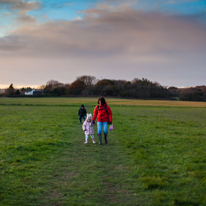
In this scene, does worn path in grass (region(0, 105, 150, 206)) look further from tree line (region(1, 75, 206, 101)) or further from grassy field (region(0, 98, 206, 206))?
tree line (region(1, 75, 206, 101))

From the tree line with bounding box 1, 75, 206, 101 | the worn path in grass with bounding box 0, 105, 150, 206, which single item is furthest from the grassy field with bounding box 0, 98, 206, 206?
the tree line with bounding box 1, 75, 206, 101

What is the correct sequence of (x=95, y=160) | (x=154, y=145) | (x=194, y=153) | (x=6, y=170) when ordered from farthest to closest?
1. (x=154, y=145)
2. (x=194, y=153)
3. (x=95, y=160)
4. (x=6, y=170)

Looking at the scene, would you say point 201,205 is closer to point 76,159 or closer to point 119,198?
point 119,198

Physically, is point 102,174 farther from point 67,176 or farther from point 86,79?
point 86,79

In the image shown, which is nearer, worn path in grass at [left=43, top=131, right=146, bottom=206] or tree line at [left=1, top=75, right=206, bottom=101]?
worn path in grass at [left=43, top=131, right=146, bottom=206]

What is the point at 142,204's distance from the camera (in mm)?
4816

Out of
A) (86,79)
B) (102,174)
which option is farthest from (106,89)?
(102,174)

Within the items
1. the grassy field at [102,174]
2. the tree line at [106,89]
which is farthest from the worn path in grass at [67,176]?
the tree line at [106,89]

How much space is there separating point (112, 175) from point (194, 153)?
4.31 metres

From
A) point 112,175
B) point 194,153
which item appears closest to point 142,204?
point 112,175

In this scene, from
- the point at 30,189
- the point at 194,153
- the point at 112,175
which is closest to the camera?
the point at 30,189

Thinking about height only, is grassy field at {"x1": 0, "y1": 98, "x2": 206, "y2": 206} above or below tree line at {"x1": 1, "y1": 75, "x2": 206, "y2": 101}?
below

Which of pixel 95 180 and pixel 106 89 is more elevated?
pixel 106 89

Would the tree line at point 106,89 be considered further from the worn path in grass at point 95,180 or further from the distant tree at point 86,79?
the worn path in grass at point 95,180
